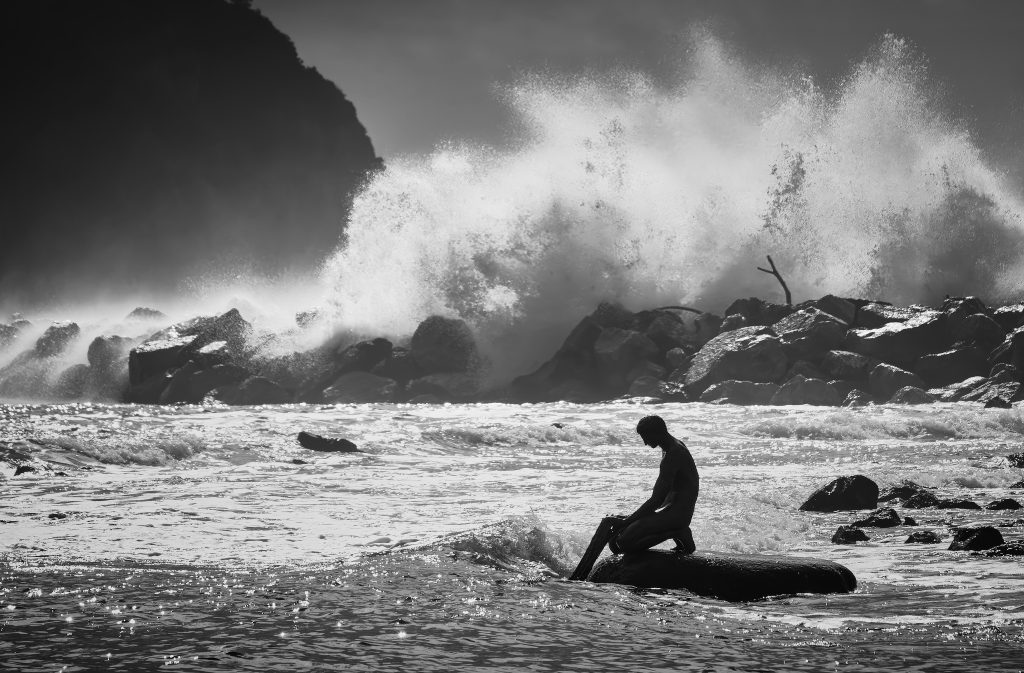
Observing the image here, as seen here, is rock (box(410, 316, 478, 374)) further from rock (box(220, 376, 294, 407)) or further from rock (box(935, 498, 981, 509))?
rock (box(935, 498, 981, 509))

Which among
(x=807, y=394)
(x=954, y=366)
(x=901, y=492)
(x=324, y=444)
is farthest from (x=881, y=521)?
(x=954, y=366)

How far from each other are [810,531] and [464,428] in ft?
42.6

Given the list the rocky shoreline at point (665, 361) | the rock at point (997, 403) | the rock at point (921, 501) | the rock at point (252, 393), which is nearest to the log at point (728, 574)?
the rock at point (921, 501)

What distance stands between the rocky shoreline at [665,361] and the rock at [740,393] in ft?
0.15

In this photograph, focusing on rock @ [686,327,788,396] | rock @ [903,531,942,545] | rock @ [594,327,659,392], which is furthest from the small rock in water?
rock @ [594,327,659,392]

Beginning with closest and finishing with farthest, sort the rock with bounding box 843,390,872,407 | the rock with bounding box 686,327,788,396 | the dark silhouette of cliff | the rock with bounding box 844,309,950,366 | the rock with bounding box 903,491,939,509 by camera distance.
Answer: the rock with bounding box 903,491,939,509 → the rock with bounding box 843,390,872,407 → the rock with bounding box 686,327,788,396 → the rock with bounding box 844,309,950,366 → the dark silhouette of cliff

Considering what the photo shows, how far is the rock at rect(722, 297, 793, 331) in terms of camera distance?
3622 centimetres

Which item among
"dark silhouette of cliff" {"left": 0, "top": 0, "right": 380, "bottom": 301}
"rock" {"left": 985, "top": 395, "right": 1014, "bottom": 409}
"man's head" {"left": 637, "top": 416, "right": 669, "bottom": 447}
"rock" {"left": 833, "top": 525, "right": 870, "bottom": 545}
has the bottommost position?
"rock" {"left": 833, "top": 525, "right": 870, "bottom": 545}

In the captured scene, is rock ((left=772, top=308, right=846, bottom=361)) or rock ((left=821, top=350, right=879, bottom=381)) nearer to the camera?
rock ((left=821, top=350, right=879, bottom=381))

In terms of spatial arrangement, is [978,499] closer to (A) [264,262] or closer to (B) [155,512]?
(B) [155,512]

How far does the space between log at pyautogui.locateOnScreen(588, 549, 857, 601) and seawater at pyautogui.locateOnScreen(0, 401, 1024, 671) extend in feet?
0.46

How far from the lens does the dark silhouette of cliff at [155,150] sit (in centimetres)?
9369

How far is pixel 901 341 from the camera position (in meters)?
33.0

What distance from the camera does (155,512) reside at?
33.5 feet
